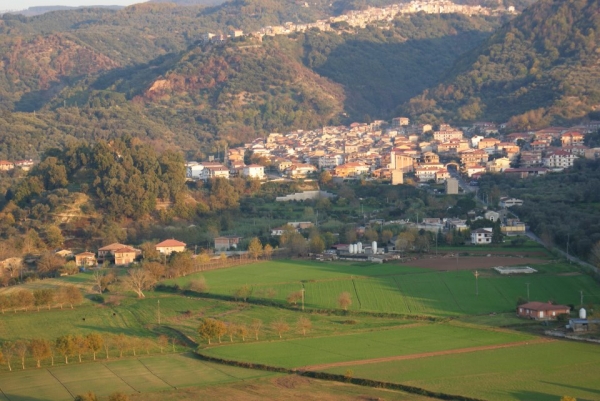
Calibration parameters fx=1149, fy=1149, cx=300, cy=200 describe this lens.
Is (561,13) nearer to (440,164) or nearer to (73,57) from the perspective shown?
(440,164)

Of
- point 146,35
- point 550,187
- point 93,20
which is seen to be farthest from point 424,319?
point 93,20

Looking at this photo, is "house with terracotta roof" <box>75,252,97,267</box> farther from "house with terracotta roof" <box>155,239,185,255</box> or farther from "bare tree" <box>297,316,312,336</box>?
"bare tree" <box>297,316,312,336</box>

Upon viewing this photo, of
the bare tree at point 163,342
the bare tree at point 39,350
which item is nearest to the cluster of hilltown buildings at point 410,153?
the bare tree at point 163,342

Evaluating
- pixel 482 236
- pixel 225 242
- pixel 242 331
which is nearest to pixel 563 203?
pixel 482 236

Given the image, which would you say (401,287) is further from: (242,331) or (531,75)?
(531,75)

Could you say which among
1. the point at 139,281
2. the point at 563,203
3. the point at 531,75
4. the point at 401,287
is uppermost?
the point at 531,75

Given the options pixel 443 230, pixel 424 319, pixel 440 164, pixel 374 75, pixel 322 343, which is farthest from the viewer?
pixel 374 75

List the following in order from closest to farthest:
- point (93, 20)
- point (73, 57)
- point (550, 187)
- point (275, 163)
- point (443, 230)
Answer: point (443, 230) < point (550, 187) < point (275, 163) < point (73, 57) < point (93, 20)

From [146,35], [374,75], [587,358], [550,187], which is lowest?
[587,358]
